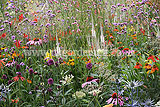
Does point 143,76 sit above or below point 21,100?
above

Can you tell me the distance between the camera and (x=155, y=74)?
1.82 metres

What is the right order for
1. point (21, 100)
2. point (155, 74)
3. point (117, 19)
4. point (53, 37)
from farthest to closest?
1. point (117, 19)
2. point (53, 37)
3. point (21, 100)
4. point (155, 74)

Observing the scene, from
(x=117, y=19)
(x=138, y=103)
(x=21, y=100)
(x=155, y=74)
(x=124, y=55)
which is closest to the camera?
(x=138, y=103)

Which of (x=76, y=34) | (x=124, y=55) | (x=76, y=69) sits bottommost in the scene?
(x=76, y=69)

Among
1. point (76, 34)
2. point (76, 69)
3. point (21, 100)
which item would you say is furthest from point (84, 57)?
point (21, 100)

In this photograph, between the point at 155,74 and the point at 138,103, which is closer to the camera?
the point at 138,103

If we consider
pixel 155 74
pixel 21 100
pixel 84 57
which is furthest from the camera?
pixel 84 57

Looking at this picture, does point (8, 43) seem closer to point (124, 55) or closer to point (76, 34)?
point (76, 34)

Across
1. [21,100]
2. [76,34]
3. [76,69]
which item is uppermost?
[76,34]

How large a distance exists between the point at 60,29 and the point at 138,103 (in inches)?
82.2

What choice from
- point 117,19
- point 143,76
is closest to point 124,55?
point 143,76

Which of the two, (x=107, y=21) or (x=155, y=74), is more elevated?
(x=107, y=21)

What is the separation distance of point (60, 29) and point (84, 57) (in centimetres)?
96

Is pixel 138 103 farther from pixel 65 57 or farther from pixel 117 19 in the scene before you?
pixel 117 19
